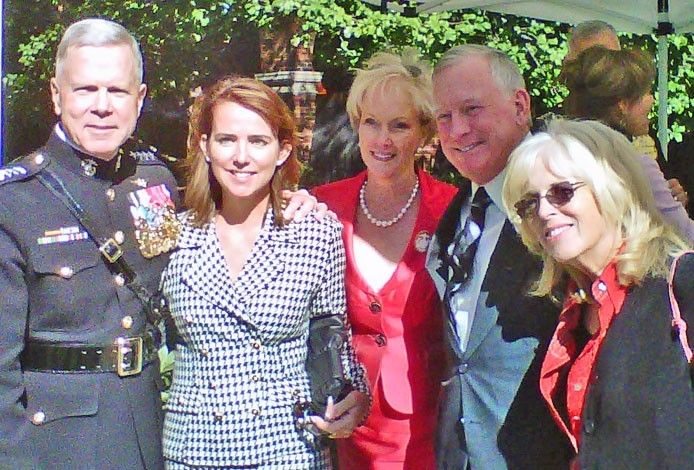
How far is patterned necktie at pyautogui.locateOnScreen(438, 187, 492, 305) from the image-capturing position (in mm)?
2262

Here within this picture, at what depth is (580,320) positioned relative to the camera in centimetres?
188

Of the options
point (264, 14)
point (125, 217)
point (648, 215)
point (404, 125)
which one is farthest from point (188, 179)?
point (264, 14)

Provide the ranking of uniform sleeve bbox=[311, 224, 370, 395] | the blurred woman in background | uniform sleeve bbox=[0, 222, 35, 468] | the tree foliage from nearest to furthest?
uniform sleeve bbox=[0, 222, 35, 468], uniform sleeve bbox=[311, 224, 370, 395], the blurred woman in background, the tree foliage

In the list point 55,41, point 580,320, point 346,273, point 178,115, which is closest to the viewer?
point 580,320

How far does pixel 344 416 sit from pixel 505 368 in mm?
453

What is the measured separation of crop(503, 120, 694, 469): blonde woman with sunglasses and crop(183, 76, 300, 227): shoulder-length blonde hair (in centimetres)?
67

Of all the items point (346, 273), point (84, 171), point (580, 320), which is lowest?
point (346, 273)

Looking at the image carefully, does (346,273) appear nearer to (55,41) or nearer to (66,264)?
(66,264)

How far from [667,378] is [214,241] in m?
1.17

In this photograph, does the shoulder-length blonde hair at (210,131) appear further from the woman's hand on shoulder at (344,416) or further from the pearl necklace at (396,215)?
the woman's hand on shoulder at (344,416)

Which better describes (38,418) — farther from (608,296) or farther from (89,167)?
(608,296)

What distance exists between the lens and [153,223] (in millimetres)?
2271

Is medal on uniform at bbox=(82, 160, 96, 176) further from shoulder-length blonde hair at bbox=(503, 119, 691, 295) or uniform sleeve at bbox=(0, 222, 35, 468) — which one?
shoulder-length blonde hair at bbox=(503, 119, 691, 295)

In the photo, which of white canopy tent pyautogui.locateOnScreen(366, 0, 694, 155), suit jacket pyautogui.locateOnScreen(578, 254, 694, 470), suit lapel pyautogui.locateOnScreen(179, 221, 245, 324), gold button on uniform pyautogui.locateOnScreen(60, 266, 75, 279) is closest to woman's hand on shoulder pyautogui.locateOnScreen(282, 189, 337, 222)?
suit lapel pyautogui.locateOnScreen(179, 221, 245, 324)
